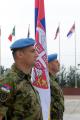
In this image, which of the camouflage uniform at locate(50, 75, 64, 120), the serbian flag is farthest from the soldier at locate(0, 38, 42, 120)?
the camouflage uniform at locate(50, 75, 64, 120)

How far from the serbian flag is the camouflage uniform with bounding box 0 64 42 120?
2.53ft

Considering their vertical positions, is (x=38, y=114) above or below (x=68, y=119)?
above

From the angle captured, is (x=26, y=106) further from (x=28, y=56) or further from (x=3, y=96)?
(x=28, y=56)

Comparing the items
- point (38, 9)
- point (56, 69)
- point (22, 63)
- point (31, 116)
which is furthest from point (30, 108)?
point (56, 69)

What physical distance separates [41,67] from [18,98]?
Result: 0.97 meters

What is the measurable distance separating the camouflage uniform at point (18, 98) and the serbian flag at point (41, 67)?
2.53 feet

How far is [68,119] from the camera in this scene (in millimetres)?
12148

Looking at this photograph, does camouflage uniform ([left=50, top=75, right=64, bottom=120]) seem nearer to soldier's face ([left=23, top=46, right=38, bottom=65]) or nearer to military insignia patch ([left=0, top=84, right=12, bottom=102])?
soldier's face ([left=23, top=46, right=38, bottom=65])

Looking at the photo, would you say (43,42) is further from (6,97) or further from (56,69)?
(6,97)

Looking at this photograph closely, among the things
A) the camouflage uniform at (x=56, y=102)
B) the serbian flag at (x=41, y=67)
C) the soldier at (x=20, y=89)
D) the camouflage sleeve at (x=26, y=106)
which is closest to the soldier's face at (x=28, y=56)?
the soldier at (x=20, y=89)

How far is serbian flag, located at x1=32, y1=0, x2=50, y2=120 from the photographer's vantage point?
3.95 metres

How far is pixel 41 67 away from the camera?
4008 mm

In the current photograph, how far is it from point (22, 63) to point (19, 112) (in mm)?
348

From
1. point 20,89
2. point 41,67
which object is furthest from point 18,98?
point 41,67
